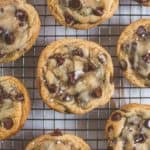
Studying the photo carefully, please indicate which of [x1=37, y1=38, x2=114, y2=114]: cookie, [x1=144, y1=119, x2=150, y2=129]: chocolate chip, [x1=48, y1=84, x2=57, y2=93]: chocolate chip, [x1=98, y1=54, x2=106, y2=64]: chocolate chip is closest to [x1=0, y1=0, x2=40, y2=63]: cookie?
[x1=37, y1=38, x2=114, y2=114]: cookie

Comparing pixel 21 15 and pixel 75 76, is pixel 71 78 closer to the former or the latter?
pixel 75 76

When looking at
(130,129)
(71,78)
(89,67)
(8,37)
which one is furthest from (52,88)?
(130,129)

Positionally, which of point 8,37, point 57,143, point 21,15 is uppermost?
point 21,15

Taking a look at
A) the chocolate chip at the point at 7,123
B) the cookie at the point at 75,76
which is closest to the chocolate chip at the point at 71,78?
the cookie at the point at 75,76

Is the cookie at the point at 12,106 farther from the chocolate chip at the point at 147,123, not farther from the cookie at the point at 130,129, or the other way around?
the chocolate chip at the point at 147,123

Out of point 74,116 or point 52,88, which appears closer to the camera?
point 52,88

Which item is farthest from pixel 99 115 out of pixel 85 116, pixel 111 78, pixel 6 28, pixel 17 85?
pixel 6 28
